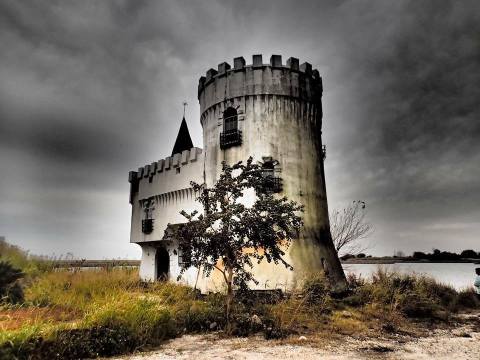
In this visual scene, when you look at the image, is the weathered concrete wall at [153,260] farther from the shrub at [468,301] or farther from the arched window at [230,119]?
the shrub at [468,301]

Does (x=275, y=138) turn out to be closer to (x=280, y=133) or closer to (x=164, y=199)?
(x=280, y=133)

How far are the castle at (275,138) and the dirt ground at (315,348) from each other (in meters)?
6.04

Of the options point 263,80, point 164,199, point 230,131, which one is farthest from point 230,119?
point 164,199

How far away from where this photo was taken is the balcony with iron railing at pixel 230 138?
648 inches

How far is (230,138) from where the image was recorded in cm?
1670

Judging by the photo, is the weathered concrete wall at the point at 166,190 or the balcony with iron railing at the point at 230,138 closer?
the balcony with iron railing at the point at 230,138

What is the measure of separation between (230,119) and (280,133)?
271 cm

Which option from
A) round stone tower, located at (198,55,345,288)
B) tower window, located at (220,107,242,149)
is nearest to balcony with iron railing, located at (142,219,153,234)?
round stone tower, located at (198,55,345,288)

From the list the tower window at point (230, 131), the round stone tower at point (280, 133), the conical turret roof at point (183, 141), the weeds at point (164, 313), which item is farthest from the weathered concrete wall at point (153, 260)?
the conical turret roof at point (183, 141)

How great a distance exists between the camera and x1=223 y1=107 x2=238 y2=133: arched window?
672 inches

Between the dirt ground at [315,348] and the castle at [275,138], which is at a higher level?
the castle at [275,138]

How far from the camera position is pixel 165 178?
2127 cm

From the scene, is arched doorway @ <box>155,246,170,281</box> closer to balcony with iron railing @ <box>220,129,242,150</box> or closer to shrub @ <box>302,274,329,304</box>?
balcony with iron railing @ <box>220,129,242,150</box>

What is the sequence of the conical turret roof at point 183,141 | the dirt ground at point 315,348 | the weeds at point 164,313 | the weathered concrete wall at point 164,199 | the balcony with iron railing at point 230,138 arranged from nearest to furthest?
the weeds at point 164,313, the dirt ground at point 315,348, the balcony with iron railing at point 230,138, the weathered concrete wall at point 164,199, the conical turret roof at point 183,141
